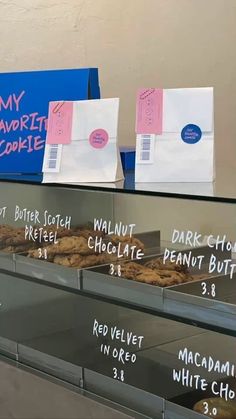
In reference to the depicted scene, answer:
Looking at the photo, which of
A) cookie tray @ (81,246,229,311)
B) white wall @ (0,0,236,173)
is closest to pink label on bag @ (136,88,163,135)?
cookie tray @ (81,246,229,311)

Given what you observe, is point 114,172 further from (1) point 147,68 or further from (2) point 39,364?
(1) point 147,68

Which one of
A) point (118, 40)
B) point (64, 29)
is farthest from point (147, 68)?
point (64, 29)

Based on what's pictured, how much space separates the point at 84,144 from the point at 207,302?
0.43m

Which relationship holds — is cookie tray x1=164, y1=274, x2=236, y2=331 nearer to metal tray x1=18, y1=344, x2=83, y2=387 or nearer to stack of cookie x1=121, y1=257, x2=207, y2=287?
stack of cookie x1=121, y1=257, x2=207, y2=287

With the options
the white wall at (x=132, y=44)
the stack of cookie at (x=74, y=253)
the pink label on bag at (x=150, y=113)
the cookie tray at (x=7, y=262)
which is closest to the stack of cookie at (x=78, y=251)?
the stack of cookie at (x=74, y=253)

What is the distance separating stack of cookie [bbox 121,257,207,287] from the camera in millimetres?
1108

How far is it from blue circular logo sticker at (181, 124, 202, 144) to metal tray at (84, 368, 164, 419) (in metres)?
0.46

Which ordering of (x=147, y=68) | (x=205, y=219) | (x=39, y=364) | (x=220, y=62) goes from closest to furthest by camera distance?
(x=205, y=219), (x=39, y=364), (x=220, y=62), (x=147, y=68)

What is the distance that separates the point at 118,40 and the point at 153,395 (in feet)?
5.37

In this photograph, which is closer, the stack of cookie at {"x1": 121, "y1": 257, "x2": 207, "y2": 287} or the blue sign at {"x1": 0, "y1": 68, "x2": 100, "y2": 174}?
the stack of cookie at {"x1": 121, "y1": 257, "x2": 207, "y2": 287}

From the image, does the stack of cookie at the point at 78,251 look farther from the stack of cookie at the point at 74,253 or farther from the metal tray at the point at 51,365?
the metal tray at the point at 51,365

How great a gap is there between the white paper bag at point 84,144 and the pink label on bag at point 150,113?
0.07 m

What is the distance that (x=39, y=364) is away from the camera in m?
1.40

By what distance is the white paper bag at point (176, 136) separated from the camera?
44.9 inches
